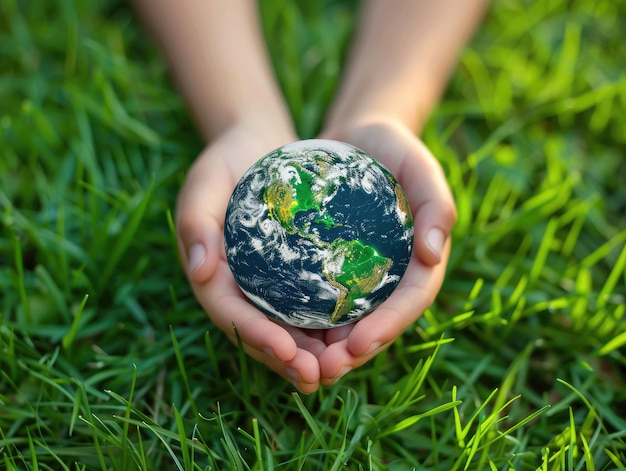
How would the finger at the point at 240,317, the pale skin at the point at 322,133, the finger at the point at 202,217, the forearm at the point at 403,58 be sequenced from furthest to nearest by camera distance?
the forearm at the point at 403,58, the finger at the point at 202,217, the pale skin at the point at 322,133, the finger at the point at 240,317

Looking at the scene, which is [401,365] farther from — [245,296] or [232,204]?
[232,204]

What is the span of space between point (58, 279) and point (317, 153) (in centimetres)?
117

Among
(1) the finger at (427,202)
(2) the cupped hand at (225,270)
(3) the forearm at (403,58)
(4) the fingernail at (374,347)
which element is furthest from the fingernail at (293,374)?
(3) the forearm at (403,58)

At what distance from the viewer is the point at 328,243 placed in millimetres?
1988

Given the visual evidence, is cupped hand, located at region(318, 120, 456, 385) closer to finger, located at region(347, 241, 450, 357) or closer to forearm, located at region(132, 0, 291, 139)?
finger, located at region(347, 241, 450, 357)

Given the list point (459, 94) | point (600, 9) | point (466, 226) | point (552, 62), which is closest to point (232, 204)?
point (466, 226)

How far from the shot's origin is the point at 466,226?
276 centimetres

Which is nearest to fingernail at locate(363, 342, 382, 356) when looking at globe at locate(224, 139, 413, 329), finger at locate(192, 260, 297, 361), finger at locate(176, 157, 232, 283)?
globe at locate(224, 139, 413, 329)

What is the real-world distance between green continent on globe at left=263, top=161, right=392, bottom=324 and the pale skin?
0.10 metres

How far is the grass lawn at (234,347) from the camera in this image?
2135 millimetres

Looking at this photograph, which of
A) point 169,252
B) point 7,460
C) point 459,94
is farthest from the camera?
point 459,94

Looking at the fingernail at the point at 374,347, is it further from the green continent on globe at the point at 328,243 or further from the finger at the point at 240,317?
the finger at the point at 240,317

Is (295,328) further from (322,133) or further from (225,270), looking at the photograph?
(322,133)

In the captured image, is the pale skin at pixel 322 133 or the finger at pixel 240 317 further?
the pale skin at pixel 322 133
